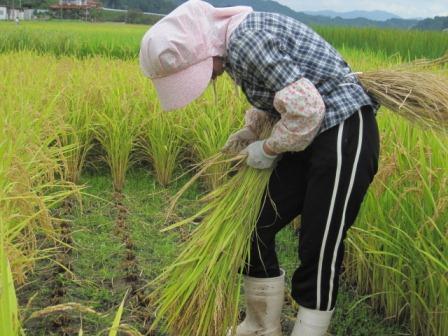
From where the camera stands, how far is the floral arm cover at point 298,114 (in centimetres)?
135

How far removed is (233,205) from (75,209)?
58.4 inches

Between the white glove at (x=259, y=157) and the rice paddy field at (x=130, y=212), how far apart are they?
25 centimetres

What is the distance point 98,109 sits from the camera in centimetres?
347

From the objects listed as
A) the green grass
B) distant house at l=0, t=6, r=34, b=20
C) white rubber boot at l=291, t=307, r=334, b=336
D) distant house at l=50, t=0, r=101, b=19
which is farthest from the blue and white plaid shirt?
distant house at l=50, t=0, r=101, b=19

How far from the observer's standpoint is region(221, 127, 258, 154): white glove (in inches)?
69.5

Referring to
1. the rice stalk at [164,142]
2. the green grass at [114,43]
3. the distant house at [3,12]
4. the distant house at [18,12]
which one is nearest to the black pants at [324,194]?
the rice stalk at [164,142]

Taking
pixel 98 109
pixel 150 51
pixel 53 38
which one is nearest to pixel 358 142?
pixel 150 51

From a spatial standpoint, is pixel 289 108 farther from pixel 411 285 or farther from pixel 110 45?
pixel 110 45

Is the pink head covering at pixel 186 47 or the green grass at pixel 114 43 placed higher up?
the pink head covering at pixel 186 47

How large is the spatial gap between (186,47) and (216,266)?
2.02 feet

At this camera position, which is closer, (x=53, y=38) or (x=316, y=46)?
(x=316, y=46)

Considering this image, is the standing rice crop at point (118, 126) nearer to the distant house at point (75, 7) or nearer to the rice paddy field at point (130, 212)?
the rice paddy field at point (130, 212)

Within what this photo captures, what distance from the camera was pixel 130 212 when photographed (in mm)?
2977

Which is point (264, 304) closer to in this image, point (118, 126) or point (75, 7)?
point (118, 126)
